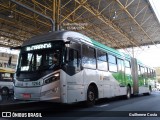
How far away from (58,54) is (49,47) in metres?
0.54

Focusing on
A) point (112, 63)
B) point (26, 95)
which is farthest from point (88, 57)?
point (26, 95)

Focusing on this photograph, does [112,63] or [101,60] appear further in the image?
[112,63]

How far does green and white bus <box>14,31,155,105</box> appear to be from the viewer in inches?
335

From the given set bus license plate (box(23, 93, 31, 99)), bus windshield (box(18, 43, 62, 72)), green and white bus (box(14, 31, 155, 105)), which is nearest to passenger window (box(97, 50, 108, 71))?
green and white bus (box(14, 31, 155, 105))

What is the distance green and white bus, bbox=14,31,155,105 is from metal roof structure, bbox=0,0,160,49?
6.45 meters

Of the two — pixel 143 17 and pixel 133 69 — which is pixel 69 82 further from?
pixel 143 17

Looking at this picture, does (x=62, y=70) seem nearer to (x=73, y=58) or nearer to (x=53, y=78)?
(x=53, y=78)

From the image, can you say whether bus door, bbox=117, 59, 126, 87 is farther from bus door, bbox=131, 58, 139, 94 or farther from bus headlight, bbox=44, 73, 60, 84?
bus headlight, bbox=44, 73, 60, 84

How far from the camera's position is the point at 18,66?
31.6 ft

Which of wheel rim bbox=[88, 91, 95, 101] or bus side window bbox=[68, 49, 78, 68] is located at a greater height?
bus side window bbox=[68, 49, 78, 68]

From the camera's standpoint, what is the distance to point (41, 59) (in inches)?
357

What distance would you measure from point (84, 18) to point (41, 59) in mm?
16809

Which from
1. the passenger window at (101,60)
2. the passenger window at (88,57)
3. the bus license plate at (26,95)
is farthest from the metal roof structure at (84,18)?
the bus license plate at (26,95)

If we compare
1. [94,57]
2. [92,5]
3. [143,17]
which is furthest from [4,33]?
[94,57]
